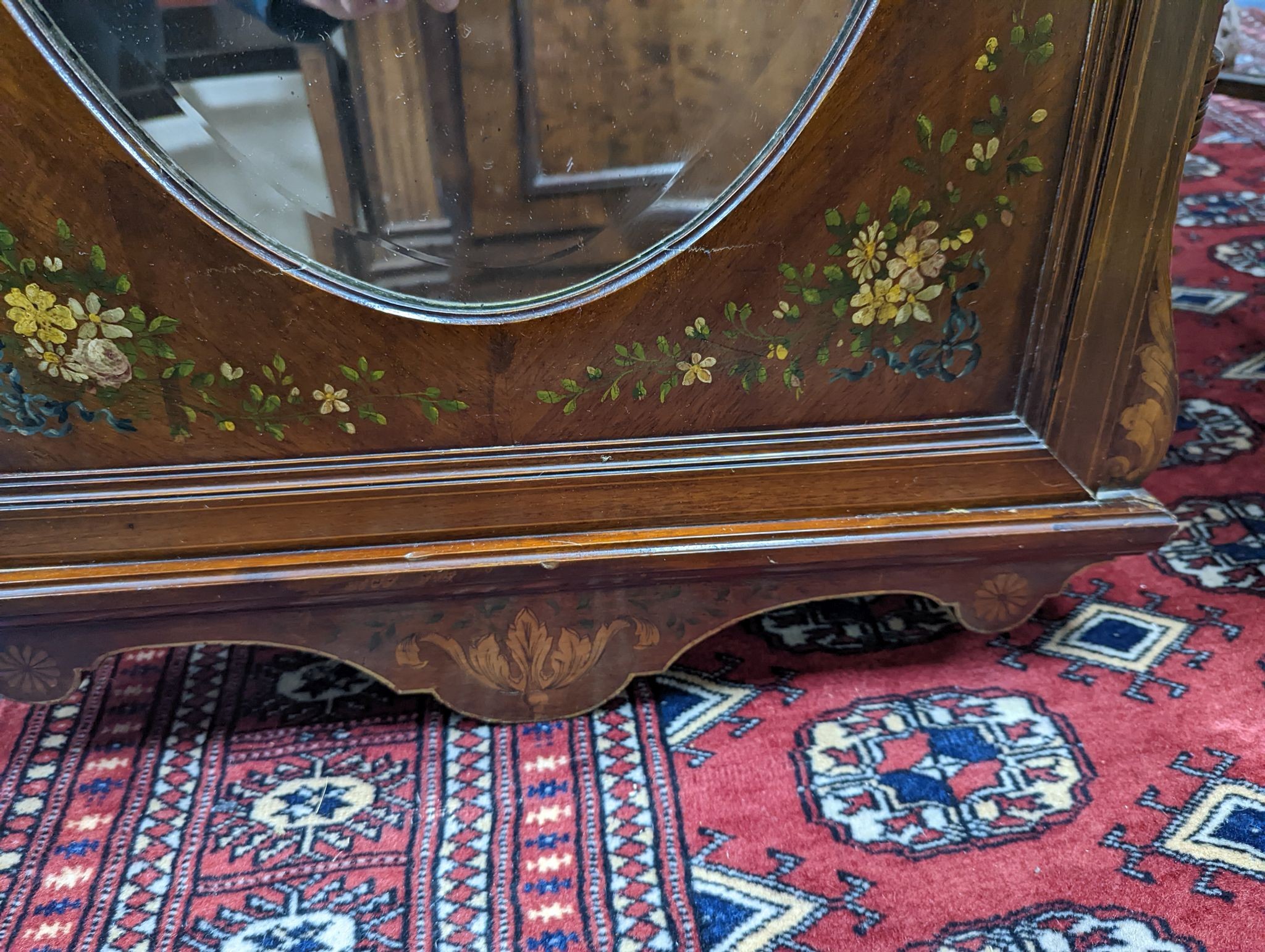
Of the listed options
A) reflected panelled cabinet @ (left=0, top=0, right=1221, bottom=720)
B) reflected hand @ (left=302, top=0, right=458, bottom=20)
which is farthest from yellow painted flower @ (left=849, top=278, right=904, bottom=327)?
reflected hand @ (left=302, top=0, right=458, bottom=20)

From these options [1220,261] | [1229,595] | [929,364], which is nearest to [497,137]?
[929,364]

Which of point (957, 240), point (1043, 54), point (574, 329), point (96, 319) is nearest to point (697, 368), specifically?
point (574, 329)

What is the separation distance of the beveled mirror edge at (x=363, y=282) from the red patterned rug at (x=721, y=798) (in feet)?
1.39

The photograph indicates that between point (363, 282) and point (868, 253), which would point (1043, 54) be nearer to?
point (868, 253)

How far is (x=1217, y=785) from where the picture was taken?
90 cm

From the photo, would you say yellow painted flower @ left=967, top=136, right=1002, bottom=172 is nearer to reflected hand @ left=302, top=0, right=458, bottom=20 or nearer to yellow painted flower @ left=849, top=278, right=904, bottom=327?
yellow painted flower @ left=849, top=278, right=904, bottom=327

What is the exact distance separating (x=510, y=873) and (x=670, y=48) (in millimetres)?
644

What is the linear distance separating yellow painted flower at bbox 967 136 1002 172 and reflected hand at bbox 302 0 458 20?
1.23 ft

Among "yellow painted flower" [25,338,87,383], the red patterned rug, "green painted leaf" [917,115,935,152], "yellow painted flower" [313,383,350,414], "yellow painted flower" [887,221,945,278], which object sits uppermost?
"green painted leaf" [917,115,935,152]

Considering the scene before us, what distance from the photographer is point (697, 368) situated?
819mm

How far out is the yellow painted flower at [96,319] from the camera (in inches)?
29.4

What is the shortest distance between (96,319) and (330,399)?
171 mm

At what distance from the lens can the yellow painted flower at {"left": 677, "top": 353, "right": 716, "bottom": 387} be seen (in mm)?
814

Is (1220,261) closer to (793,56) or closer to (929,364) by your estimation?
(929,364)
